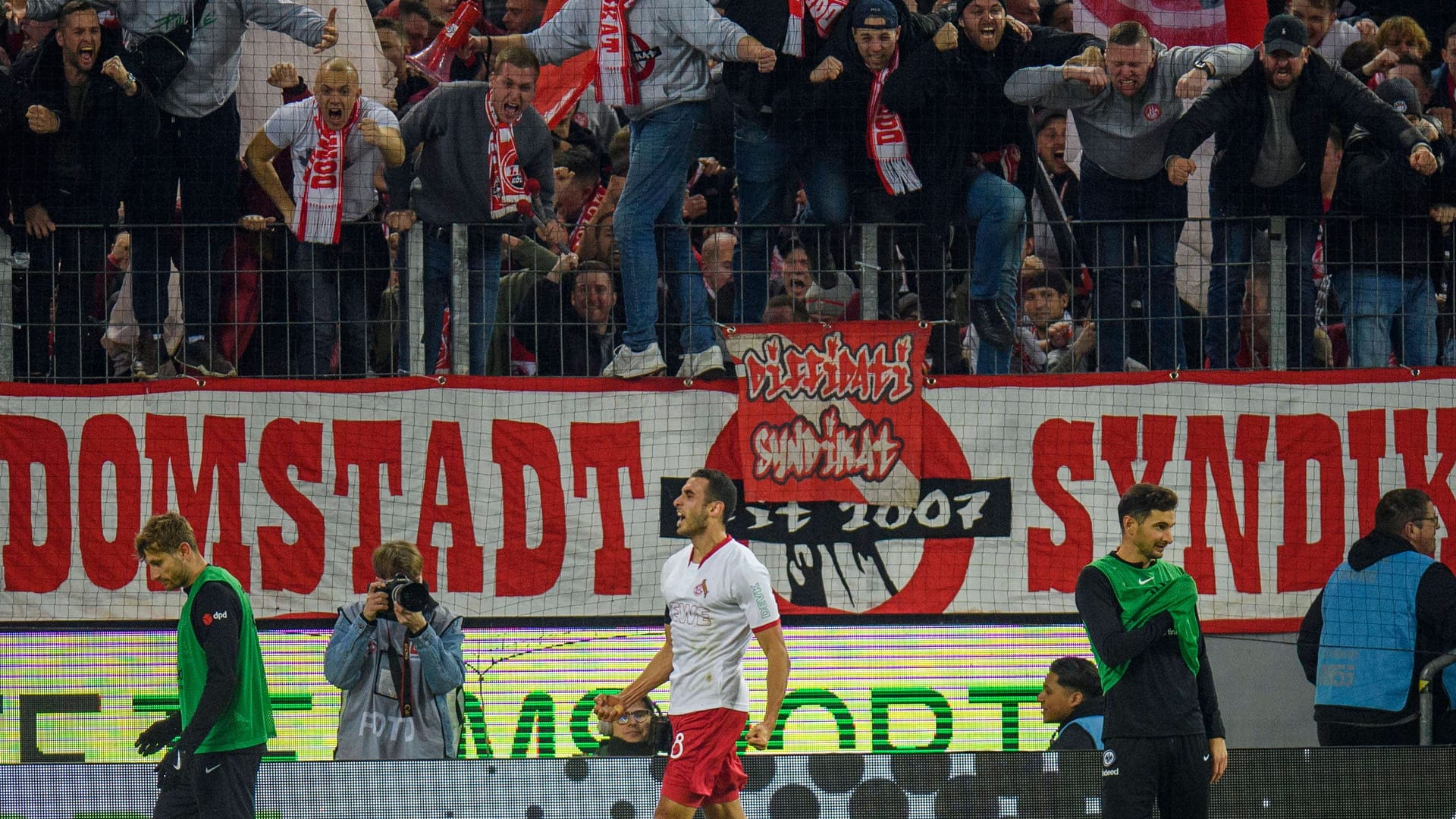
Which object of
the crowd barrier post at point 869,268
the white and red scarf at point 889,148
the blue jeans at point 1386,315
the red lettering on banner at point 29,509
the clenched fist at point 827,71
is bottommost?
the red lettering on banner at point 29,509

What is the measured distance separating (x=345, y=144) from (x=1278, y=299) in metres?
5.62

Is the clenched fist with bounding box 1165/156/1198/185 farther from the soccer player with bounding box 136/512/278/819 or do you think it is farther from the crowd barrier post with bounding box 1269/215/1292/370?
the soccer player with bounding box 136/512/278/819

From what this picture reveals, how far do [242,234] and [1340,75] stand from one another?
21.8ft

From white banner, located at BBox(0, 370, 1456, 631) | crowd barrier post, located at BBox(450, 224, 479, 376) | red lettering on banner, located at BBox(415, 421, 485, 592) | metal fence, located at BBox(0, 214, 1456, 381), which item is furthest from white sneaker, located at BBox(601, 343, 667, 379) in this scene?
red lettering on banner, located at BBox(415, 421, 485, 592)

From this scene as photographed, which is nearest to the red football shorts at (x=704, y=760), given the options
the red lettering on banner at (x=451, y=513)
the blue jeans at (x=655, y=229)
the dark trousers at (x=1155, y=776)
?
the dark trousers at (x=1155, y=776)

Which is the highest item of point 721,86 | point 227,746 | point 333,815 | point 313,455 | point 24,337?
point 721,86

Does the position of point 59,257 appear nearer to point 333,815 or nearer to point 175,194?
point 175,194

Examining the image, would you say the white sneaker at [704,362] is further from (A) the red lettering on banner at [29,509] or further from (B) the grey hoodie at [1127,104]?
(A) the red lettering on banner at [29,509]

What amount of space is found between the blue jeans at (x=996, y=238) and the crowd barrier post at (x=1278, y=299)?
1.46 metres

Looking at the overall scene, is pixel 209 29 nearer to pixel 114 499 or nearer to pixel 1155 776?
pixel 114 499

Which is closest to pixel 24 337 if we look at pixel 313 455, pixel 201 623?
pixel 313 455

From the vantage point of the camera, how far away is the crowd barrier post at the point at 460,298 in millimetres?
10109

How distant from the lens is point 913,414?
10.1 metres

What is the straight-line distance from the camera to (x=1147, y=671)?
6691 millimetres
